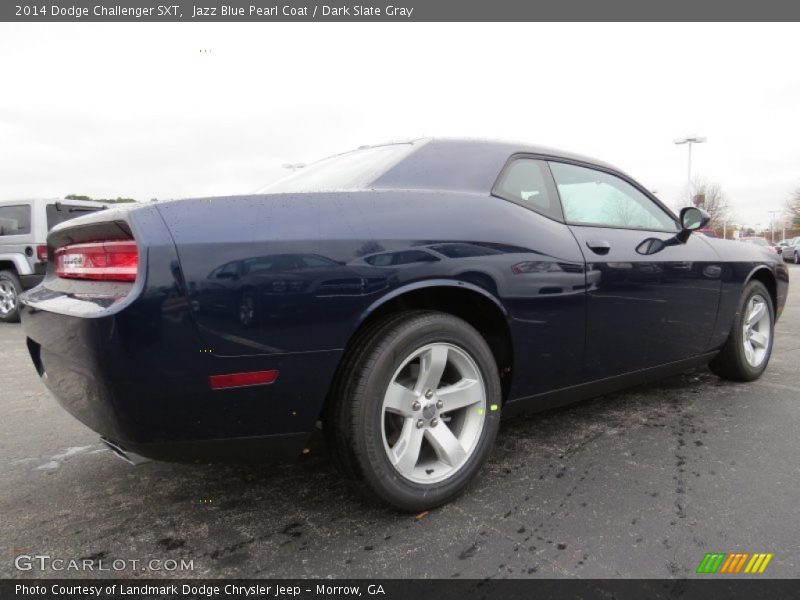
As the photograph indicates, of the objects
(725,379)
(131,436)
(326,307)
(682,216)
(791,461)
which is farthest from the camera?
(725,379)

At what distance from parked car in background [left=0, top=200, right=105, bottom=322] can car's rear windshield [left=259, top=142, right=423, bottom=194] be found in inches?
271

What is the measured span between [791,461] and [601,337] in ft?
3.34

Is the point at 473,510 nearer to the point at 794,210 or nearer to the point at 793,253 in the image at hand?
the point at 793,253

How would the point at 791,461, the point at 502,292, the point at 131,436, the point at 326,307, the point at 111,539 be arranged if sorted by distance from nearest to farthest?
the point at 131,436 < the point at 326,307 < the point at 111,539 < the point at 502,292 < the point at 791,461

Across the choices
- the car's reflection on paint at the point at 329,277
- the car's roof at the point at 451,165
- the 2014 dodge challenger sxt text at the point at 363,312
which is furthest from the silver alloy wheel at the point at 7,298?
the car's reflection on paint at the point at 329,277

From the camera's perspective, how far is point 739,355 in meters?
3.61

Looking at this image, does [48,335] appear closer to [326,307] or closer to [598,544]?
[326,307]

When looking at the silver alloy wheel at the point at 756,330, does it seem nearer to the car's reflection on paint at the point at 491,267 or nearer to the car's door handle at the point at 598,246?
the car's door handle at the point at 598,246

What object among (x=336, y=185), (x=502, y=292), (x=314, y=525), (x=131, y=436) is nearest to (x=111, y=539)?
(x=131, y=436)

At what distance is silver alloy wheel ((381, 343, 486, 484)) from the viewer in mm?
1976

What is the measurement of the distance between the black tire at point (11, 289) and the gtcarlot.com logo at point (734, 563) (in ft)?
30.1

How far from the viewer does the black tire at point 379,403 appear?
1.83m

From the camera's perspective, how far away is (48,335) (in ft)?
6.21

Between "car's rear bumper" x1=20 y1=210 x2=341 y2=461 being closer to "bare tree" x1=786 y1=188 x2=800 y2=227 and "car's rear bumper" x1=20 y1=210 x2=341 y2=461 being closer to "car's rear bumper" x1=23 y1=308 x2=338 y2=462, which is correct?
"car's rear bumper" x1=23 y1=308 x2=338 y2=462
